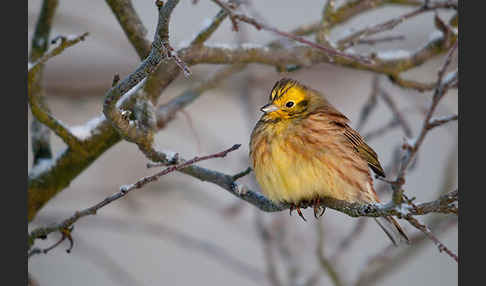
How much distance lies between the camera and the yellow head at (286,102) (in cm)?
283

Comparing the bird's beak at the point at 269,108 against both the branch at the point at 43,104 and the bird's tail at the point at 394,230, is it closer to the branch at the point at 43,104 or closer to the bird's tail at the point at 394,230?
the bird's tail at the point at 394,230

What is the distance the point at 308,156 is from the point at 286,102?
0.37 metres

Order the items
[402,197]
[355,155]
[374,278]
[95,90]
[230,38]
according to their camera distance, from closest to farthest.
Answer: [402,197], [355,155], [374,278], [95,90], [230,38]

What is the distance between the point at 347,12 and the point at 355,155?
78cm

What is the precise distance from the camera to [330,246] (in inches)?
188

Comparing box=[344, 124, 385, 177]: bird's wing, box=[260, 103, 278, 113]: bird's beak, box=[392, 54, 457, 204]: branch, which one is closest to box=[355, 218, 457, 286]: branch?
box=[344, 124, 385, 177]: bird's wing

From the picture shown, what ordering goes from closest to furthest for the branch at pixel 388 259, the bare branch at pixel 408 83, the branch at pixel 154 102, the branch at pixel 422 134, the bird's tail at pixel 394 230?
the branch at pixel 422 134
the branch at pixel 154 102
the bird's tail at pixel 394 230
the bare branch at pixel 408 83
the branch at pixel 388 259

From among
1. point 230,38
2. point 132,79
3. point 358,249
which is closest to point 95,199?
point 230,38

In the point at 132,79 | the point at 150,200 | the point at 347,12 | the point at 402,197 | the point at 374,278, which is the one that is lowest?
the point at 402,197

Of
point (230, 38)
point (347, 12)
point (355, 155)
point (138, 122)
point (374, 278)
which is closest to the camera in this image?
point (138, 122)

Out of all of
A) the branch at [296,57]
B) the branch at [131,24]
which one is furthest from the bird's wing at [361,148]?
the branch at [131,24]

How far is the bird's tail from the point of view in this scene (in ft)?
8.95

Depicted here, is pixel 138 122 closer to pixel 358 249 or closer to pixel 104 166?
pixel 104 166

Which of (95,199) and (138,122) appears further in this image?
(95,199)
